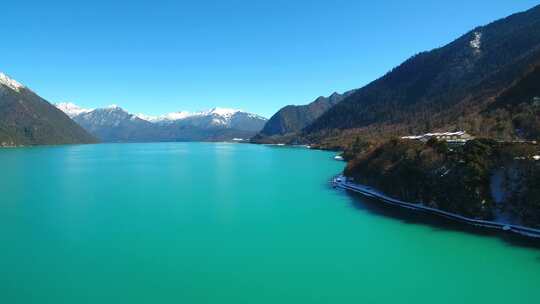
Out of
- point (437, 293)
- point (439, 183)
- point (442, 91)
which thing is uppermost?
point (442, 91)

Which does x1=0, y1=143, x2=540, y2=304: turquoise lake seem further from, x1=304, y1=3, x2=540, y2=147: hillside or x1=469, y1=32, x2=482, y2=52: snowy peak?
x1=469, y1=32, x2=482, y2=52: snowy peak

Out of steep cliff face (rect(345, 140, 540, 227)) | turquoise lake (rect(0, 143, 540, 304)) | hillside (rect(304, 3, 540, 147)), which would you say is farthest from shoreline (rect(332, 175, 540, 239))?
hillside (rect(304, 3, 540, 147))

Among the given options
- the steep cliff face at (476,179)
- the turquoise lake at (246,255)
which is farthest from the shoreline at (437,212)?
the turquoise lake at (246,255)

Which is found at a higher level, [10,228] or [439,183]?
[439,183]

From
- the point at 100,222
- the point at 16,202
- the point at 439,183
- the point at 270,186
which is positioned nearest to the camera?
the point at 100,222

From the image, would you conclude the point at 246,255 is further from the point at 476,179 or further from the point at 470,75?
the point at 470,75

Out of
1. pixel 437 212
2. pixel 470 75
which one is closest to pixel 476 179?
pixel 437 212

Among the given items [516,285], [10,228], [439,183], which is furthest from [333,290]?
[10,228]

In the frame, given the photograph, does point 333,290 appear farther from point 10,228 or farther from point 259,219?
point 10,228
